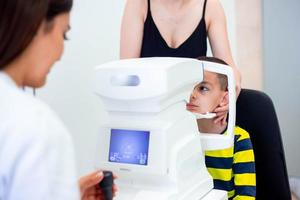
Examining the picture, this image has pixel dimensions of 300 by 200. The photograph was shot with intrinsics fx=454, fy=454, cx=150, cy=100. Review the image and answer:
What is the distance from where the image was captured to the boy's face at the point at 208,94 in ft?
4.10

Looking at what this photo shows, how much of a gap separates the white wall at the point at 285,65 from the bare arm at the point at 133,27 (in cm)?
117

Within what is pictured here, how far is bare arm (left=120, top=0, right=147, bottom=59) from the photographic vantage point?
153 centimetres

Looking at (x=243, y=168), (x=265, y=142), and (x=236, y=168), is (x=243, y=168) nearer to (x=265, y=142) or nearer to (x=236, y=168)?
(x=236, y=168)

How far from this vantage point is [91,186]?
851 mm

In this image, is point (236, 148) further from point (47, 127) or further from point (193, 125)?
point (47, 127)

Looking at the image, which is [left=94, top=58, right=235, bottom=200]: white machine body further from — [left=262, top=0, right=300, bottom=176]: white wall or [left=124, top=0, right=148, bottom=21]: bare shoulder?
[left=262, top=0, right=300, bottom=176]: white wall

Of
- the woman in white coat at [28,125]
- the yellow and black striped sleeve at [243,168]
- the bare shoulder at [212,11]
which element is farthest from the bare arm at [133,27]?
the woman in white coat at [28,125]

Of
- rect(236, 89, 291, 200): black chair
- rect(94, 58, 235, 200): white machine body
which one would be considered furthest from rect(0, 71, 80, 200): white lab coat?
rect(236, 89, 291, 200): black chair

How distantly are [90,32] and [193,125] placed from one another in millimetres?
1196

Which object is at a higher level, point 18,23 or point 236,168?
point 18,23

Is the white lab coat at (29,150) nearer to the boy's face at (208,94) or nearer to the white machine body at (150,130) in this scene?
the white machine body at (150,130)

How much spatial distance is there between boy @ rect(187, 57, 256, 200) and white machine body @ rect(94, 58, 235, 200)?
0.93ft

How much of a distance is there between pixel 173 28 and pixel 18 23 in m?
1.03

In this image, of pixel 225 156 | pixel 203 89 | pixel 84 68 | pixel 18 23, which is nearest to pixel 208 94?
pixel 203 89
